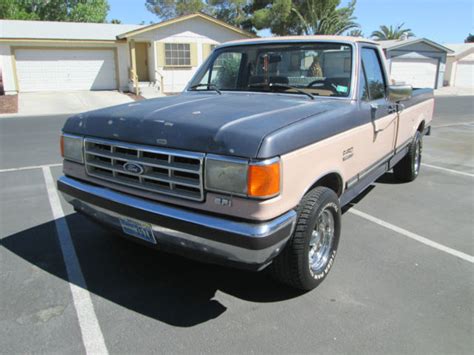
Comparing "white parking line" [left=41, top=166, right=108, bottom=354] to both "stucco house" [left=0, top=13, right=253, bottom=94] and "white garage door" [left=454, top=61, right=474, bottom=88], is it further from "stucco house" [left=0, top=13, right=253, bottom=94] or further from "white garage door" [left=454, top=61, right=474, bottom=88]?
"white garage door" [left=454, top=61, right=474, bottom=88]

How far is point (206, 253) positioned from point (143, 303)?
2.64ft

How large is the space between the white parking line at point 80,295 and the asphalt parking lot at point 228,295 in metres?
0.01

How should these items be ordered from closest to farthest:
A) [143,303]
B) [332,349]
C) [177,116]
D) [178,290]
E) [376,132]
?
[332,349] < [177,116] < [143,303] < [178,290] < [376,132]

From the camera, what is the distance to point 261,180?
248cm

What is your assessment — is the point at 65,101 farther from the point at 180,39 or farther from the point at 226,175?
the point at 226,175

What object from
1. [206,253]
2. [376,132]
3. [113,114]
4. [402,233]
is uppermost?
[113,114]

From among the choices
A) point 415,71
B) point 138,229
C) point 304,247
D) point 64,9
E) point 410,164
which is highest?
point 64,9

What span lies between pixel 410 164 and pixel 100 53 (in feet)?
69.2

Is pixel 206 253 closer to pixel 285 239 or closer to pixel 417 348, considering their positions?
pixel 285 239

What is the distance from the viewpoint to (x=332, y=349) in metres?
2.61

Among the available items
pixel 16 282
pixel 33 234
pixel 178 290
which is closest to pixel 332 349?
pixel 178 290

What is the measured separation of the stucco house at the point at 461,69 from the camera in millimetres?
38000

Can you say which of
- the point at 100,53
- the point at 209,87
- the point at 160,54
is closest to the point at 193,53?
the point at 160,54

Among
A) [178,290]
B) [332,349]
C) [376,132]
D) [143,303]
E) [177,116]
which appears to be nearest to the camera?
[332,349]
